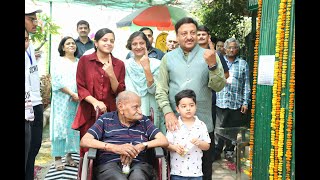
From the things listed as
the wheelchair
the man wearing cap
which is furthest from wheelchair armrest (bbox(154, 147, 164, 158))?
the man wearing cap

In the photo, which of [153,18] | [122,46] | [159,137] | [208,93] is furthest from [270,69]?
[122,46]

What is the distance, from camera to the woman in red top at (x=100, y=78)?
3904 millimetres

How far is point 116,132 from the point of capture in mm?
3350

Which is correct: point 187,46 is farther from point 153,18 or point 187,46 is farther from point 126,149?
point 153,18

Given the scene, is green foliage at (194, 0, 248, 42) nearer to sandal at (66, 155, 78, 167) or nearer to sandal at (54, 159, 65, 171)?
sandal at (66, 155, 78, 167)

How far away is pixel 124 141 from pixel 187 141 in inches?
Answer: 20.4

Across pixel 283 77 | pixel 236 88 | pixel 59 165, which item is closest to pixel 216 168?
pixel 236 88

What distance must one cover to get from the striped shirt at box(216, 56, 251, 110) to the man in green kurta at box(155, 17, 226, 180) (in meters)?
2.01

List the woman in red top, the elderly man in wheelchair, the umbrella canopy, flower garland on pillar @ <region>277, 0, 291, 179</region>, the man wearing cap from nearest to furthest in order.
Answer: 1. the elderly man in wheelchair
2. flower garland on pillar @ <region>277, 0, 291, 179</region>
3. the man wearing cap
4. the woman in red top
5. the umbrella canopy

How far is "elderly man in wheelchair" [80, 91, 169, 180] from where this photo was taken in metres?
3.11

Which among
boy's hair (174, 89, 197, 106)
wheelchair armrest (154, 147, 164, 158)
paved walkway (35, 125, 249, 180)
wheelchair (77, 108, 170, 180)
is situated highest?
boy's hair (174, 89, 197, 106)

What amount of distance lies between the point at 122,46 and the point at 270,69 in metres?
8.93

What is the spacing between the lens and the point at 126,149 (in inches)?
122

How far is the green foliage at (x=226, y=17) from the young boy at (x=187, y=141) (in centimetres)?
406
